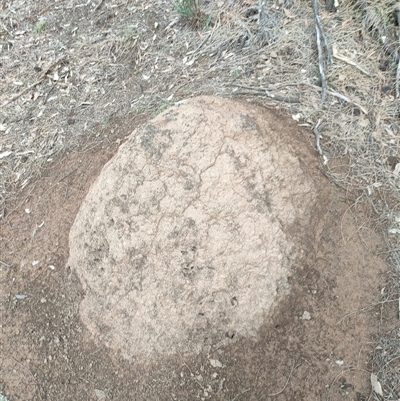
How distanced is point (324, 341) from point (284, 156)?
0.87 metres

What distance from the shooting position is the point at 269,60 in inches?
116

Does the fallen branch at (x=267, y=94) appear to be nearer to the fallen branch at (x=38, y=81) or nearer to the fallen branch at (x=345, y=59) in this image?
the fallen branch at (x=345, y=59)

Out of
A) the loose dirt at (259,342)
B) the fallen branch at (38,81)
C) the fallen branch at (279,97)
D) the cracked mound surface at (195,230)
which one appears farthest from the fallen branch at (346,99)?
the fallen branch at (38,81)

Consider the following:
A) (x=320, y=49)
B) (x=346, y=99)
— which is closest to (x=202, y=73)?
(x=320, y=49)

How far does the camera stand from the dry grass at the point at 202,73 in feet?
7.93

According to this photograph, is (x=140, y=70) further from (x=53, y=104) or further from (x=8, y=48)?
(x=8, y=48)

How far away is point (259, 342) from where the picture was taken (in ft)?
6.80

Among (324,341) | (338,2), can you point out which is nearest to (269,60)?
(338,2)

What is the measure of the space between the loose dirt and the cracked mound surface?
0.27 ft

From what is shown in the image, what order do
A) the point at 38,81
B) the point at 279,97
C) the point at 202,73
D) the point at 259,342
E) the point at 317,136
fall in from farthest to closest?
the point at 38,81
the point at 202,73
the point at 279,97
the point at 317,136
the point at 259,342

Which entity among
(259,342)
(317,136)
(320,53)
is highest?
(320,53)

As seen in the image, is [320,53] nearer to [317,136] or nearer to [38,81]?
[317,136]

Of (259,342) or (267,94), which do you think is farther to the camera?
(267,94)

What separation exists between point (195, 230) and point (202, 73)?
4.70 feet
